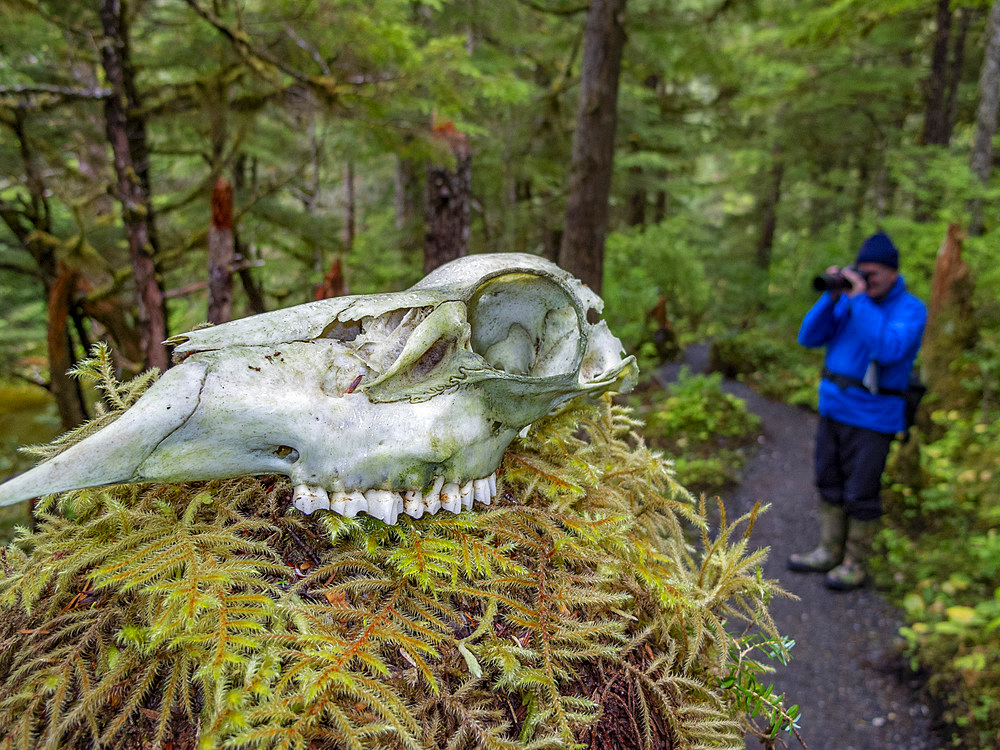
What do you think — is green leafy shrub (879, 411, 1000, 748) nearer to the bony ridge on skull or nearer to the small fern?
the bony ridge on skull

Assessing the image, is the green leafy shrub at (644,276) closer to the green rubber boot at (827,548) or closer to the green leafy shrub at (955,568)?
the green rubber boot at (827,548)

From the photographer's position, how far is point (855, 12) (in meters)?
7.09

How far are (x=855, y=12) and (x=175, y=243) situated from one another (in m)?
9.22

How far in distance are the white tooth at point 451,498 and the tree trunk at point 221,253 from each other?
3.64 m

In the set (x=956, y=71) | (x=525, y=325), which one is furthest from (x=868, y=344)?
(x=956, y=71)

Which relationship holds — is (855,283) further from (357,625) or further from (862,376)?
(357,625)

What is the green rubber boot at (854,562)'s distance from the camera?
15.5ft

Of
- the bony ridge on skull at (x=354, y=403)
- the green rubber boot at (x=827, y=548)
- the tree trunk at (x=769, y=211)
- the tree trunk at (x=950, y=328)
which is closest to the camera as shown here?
the bony ridge on skull at (x=354, y=403)

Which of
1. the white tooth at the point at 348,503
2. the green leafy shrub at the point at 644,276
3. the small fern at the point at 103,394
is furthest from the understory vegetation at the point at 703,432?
the small fern at the point at 103,394

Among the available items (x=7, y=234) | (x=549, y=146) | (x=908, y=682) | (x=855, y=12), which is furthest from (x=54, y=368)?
(x=855, y=12)

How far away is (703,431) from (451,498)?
6.76 meters

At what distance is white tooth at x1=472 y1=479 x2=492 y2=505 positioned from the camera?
5.63ft

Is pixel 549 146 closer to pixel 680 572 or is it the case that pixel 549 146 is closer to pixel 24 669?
pixel 680 572

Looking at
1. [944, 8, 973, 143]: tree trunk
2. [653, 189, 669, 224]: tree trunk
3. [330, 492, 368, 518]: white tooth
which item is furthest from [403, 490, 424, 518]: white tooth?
[653, 189, 669, 224]: tree trunk
